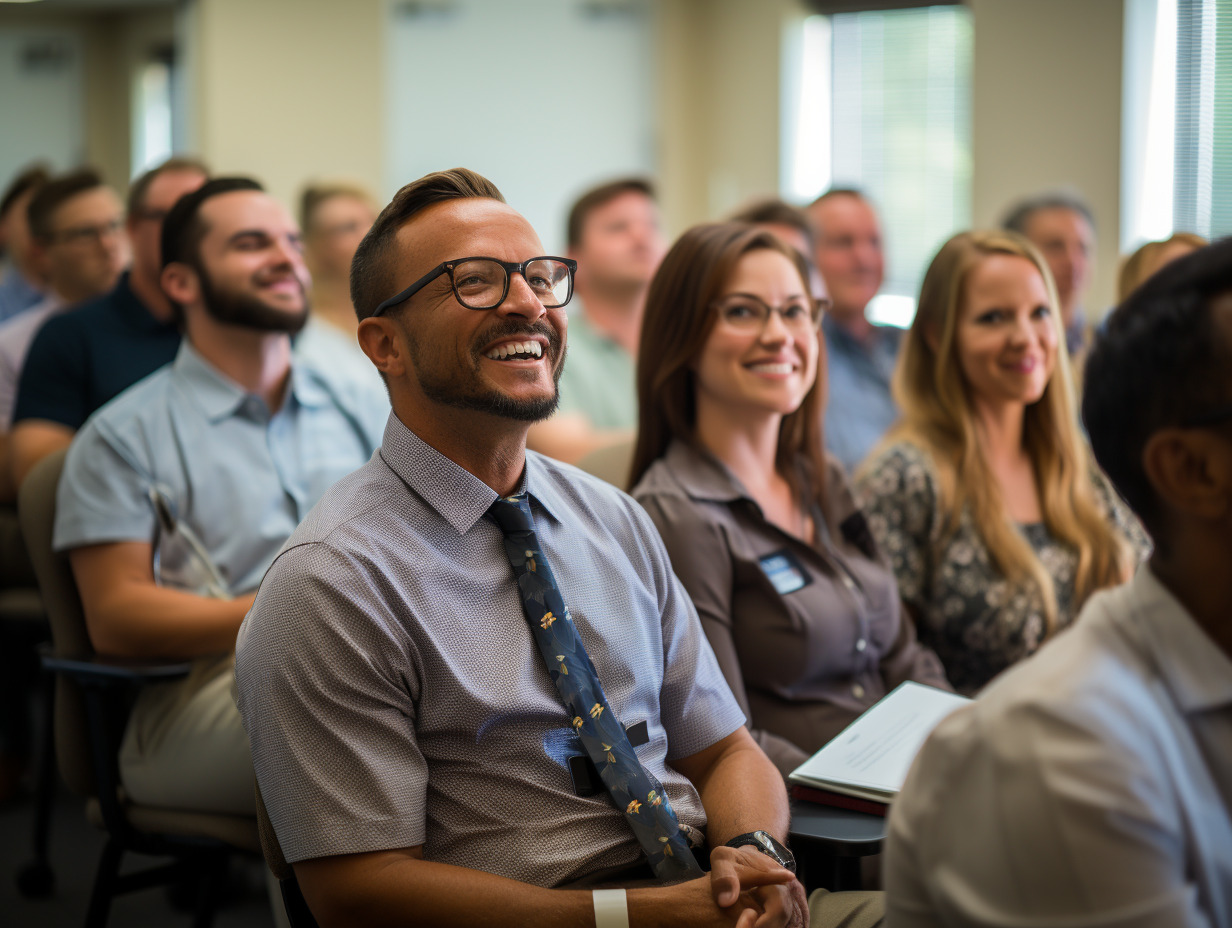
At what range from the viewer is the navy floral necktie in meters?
1.30

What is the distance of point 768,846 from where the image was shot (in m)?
1.33

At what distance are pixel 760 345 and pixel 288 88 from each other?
15.0ft

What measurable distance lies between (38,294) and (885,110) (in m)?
4.39

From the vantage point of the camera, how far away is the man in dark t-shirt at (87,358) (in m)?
2.65

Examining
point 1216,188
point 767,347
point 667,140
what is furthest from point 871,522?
point 667,140

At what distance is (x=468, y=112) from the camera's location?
609cm

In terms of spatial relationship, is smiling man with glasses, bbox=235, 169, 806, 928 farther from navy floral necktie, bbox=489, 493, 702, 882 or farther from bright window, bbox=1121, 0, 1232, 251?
bright window, bbox=1121, 0, 1232, 251

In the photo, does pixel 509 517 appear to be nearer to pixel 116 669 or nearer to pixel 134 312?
pixel 116 669

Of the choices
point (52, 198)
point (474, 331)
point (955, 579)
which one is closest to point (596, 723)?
point (474, 331)

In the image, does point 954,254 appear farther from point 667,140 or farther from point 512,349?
point 667,140

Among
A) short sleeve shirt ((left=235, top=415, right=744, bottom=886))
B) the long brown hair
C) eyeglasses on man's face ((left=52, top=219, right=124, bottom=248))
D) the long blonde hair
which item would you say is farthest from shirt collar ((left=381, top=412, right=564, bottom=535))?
eyeglasses on man's face ((left=52, top=219, right=124, bottom=248))

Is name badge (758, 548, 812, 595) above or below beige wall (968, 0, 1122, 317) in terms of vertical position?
below

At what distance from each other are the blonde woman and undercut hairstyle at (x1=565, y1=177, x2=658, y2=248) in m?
1.55

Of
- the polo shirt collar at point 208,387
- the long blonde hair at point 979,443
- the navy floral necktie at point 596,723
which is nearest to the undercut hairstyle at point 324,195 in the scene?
the polo shirt collar at point 208,387
